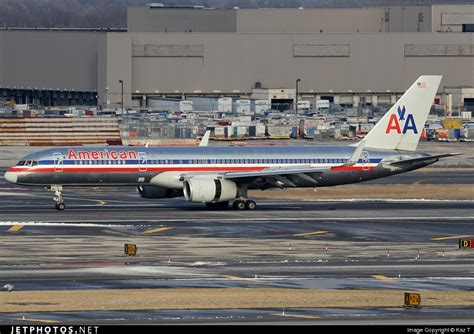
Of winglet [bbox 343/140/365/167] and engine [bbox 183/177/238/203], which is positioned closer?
engine [bbox 183/177/238/203]

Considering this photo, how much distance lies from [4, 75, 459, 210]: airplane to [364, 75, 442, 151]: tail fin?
52.5 inches

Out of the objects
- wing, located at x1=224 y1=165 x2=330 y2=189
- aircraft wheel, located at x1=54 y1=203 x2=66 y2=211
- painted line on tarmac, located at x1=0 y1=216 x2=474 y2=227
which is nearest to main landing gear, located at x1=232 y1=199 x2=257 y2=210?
wing, located at x1=224 y1=165 x2=330 y2=189

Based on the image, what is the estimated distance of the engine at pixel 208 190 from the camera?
237 feet

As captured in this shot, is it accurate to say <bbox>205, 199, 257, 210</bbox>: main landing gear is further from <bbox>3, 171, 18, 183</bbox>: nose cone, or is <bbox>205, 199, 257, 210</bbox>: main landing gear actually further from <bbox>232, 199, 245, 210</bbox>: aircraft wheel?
<bbox>3, 171, 18, 183</bbox>: nose cone

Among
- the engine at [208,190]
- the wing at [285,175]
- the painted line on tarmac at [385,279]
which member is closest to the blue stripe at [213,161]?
the wing at [285,175]

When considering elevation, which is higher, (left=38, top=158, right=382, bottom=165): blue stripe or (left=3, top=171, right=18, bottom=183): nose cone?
(left=38, top=158, right=382, bottom=165): blue stripe

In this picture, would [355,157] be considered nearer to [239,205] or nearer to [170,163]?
[239,205]

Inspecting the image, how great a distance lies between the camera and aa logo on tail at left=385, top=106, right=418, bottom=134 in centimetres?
8000

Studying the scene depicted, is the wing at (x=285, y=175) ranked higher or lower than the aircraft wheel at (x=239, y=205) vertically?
higher

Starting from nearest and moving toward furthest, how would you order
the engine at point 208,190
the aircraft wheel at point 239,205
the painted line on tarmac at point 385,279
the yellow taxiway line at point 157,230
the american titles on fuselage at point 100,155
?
the painted line on tarmac at point 385,279, the yellow taxiway line at point 157,230, the engine at point 208,190, the american titles on fuselage at point 100,155, the aircraft wheel at point 239,205

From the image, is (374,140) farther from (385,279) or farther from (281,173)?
(385,279)

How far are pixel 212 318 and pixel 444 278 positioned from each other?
1281cm

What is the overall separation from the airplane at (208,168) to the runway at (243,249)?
5.16 feet

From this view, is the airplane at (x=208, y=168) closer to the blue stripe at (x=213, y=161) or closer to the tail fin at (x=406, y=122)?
the blue stripe at (x=213, y=161)
